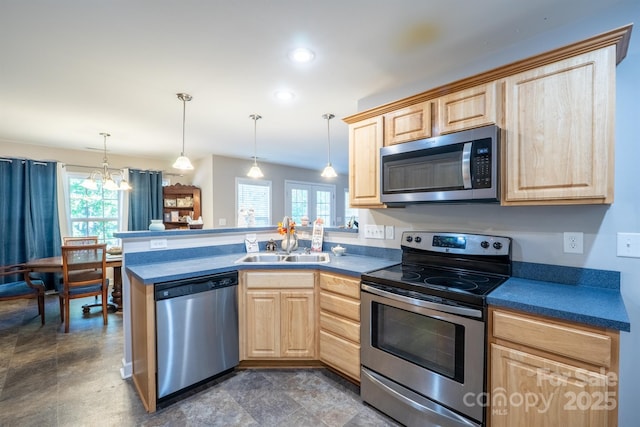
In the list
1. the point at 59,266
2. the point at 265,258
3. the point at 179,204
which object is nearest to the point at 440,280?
the point at 265,258

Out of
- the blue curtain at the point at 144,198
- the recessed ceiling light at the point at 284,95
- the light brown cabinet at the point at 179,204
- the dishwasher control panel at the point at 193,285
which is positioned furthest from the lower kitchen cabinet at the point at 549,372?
the blue curtain at the point at 144,198

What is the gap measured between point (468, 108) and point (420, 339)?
143 cm

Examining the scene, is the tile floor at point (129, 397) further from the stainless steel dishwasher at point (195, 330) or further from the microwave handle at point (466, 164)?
the microwave handle at point (466, 164)

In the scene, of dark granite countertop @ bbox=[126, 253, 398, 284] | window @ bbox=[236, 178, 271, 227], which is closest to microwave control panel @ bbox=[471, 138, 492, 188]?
dark granite countertop @ bbox=[126, 253, 398, 284]

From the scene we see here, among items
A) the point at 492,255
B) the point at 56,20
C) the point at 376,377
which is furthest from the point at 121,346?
the point at 492,255

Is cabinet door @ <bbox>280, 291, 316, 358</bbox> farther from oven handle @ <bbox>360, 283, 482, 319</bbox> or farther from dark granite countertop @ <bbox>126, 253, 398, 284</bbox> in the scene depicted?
oven handle @ <bbox>360, 283, 482, 319</bbox>

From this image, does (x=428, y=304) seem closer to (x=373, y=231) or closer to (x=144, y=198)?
(x=373, y=231)

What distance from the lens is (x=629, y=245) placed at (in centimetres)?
146

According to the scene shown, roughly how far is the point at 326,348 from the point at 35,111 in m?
3.82

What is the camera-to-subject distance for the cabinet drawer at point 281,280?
7.43ft

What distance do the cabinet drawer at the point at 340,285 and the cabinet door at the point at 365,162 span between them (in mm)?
631

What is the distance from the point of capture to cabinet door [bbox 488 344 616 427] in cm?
116

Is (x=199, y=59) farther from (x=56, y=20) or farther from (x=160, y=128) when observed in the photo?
(x=160, y=128)

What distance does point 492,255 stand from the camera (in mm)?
1817
